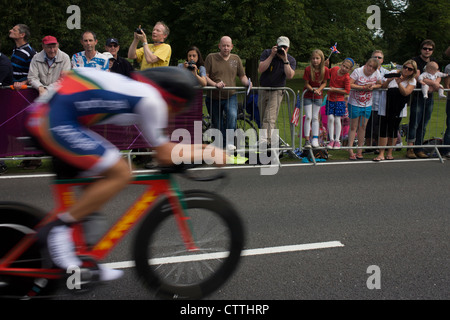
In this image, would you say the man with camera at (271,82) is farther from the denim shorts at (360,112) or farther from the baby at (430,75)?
the baby at (430,75)

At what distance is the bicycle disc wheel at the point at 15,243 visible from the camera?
3.14 meters

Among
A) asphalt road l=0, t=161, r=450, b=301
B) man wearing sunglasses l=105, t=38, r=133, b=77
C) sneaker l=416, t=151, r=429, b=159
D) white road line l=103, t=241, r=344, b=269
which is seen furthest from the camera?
sneaker l=416, t=151, r=429, b=159

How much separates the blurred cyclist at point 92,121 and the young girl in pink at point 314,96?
6378mm

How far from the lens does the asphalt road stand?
12.4 feet

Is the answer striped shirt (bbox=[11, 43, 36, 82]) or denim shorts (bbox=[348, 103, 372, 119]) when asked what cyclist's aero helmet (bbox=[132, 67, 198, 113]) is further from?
denim shorts (bbox=[348, 103, 372, 119])

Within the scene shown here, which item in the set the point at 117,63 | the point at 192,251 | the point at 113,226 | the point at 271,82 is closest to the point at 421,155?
the point at 271,82

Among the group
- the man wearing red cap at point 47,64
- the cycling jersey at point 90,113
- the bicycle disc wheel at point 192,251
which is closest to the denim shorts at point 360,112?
the man wearing red cap at point 47,64

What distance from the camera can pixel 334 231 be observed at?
16.8 ft

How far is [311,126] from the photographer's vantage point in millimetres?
9523

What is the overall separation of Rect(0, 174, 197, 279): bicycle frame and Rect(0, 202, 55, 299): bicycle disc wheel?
0.10ft

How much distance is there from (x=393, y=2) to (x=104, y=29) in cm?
2476

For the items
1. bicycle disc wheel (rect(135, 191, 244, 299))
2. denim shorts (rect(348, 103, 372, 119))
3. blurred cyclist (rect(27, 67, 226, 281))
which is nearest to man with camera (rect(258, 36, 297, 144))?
denim shorts (rect(348, 103, 372, 119))
